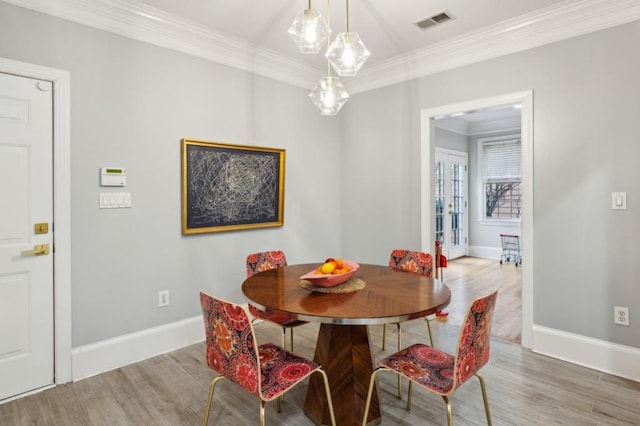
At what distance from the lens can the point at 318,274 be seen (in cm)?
202

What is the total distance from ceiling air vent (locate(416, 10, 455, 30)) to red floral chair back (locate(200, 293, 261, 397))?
8.97 ft

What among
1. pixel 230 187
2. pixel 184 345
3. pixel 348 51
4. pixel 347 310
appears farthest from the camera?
pixel 230 187

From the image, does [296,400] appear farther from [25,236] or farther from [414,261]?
[25,236]

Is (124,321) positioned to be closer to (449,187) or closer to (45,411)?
(45,411)

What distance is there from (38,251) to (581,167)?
391cm

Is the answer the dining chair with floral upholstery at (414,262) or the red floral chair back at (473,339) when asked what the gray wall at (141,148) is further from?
the red floral chair back at (473,339)

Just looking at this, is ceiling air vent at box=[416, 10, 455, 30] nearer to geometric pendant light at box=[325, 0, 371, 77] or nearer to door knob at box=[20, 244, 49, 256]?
geometric pendant light at box=[325, 0, 371, 77]

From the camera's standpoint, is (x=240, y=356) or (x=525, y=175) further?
(x=525, y=175)

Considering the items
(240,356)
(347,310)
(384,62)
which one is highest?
(384,62)

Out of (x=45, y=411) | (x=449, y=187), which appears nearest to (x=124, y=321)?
(x=45, y=411)

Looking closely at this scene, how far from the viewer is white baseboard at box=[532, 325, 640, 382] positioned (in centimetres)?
255

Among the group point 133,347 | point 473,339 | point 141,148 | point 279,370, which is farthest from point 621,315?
point 141,148

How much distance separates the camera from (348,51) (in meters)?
2.11

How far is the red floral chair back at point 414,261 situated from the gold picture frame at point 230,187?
4.67 ft
